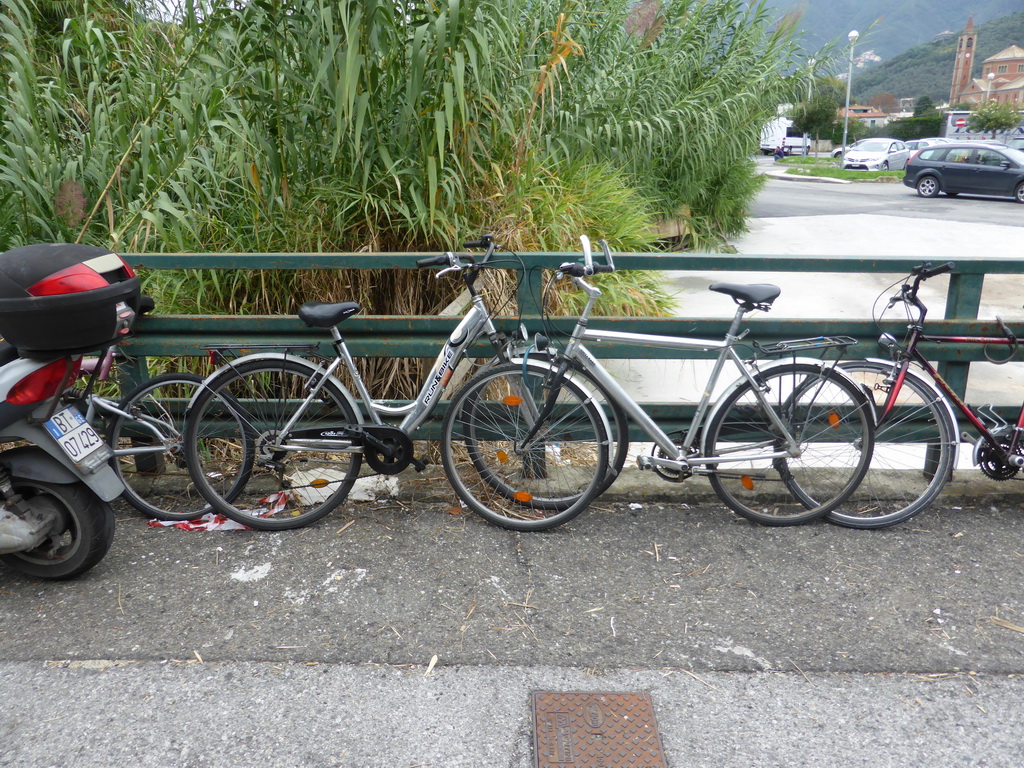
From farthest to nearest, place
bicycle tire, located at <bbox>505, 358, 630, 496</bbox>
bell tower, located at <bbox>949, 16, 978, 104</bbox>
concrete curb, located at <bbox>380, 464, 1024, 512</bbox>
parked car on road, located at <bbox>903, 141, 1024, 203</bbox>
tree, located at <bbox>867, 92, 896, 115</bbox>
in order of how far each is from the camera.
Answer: bell tower, located at <bbox>949, 16, 978, 104</bbox> < tree, located at <bbox>867, 92, 896, 115</bbox> < parked car on road, located at <bbox>903, 141, 1024, 203</bbox> < concrete curb, located at <bbox>380, 464, 1024, 512</bbox> < bicycle tire, located at <bbox>505, 358, 630, 496</bbox>

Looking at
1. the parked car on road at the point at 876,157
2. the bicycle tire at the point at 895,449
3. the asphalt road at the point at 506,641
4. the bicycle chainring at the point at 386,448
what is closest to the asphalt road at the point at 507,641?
the asphalt road at the point at 506,641

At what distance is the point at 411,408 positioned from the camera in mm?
3998

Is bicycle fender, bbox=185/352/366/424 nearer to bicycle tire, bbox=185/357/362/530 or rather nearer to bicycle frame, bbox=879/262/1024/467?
bicycle tire, bbox=185/357/362/530

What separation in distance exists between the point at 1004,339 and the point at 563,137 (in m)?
3.47

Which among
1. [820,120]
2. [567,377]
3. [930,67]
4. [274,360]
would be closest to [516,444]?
[567,377]

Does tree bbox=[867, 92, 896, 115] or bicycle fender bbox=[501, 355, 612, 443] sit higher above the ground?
tree bbox=[867, 92, 896, 115]

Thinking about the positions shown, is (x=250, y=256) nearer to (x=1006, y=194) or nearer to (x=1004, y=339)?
(x=1004, y=339)

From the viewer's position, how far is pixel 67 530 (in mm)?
3479

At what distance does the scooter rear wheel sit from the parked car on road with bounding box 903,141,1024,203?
82.5ft

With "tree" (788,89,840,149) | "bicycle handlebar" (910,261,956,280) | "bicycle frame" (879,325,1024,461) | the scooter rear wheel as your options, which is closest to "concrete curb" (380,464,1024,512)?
"bicycle frame" (879,325,1024,461)

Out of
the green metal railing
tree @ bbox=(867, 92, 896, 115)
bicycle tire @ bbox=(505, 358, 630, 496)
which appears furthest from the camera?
tree @ bbox=(867, 92, 896, 115)

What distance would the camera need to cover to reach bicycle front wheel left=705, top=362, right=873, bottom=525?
151 inches

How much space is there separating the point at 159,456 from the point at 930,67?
208 m

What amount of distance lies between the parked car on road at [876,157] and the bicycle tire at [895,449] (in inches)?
1502
